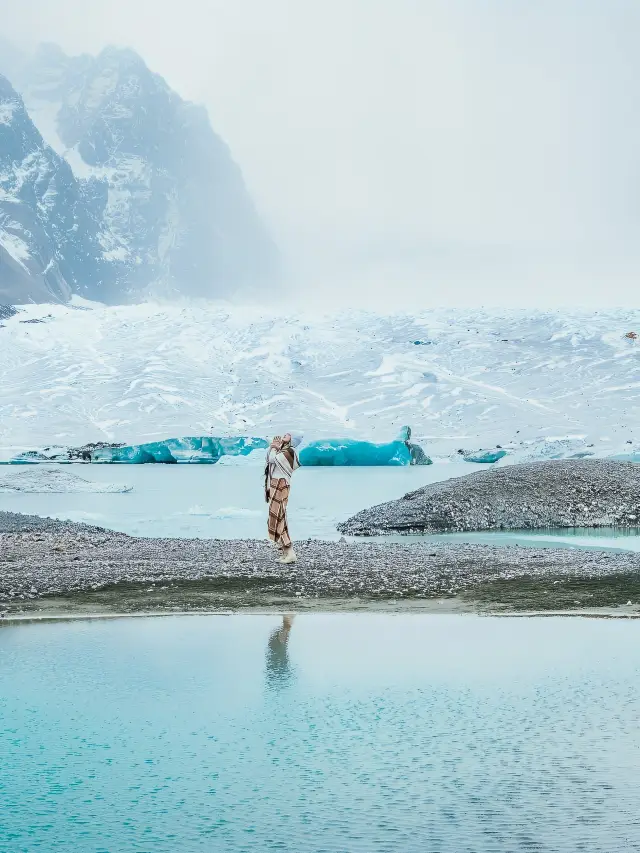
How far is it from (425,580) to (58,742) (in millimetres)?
7147

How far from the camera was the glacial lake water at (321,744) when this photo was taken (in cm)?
372

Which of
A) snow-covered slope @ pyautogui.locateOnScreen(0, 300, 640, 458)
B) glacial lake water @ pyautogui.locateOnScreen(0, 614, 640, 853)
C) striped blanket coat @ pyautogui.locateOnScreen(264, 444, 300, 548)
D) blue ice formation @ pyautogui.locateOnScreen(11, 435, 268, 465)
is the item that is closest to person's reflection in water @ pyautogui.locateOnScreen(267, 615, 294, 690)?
glacial lake water @ pyautogui.locateOnScreen(0, 614, 640, 853)

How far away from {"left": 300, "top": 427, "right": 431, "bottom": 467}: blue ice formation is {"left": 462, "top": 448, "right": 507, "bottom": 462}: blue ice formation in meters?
5.07

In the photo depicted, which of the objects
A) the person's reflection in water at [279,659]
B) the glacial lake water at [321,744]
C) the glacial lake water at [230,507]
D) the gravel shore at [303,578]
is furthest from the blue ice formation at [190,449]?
the glacial lake water at [321,744]

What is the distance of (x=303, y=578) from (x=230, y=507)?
2006 centimetres

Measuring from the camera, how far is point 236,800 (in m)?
4.04

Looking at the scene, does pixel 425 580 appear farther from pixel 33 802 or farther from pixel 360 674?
pixel 33 802

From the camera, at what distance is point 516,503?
79.8 ft

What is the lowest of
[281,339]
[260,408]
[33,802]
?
[33,802]

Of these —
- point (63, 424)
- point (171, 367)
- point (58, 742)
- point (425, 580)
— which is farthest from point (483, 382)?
point (58, 742)

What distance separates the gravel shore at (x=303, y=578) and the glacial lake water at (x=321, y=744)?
2.15 metres

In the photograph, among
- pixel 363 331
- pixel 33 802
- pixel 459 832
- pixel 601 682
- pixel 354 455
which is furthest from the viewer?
pixel 363 331

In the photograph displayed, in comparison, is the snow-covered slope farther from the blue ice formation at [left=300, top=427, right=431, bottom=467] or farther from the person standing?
the person standing

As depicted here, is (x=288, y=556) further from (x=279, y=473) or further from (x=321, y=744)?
(x=321, y=744)
